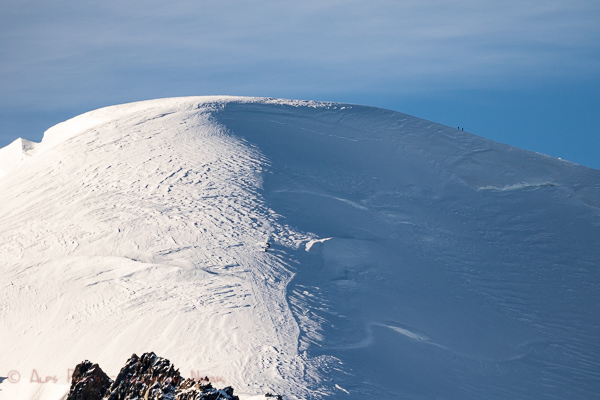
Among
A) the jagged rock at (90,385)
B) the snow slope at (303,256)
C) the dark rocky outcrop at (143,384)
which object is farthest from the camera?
the snow slope at (303,256)

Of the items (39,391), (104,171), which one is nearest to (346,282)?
(39,391)

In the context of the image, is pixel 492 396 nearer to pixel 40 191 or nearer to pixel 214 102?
pixel 40 191

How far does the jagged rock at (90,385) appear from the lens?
56.4 feet

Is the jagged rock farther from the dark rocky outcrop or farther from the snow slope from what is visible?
the snow slope

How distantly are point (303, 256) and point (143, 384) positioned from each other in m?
11.3

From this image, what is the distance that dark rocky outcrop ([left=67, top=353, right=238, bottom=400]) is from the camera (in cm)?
1442
